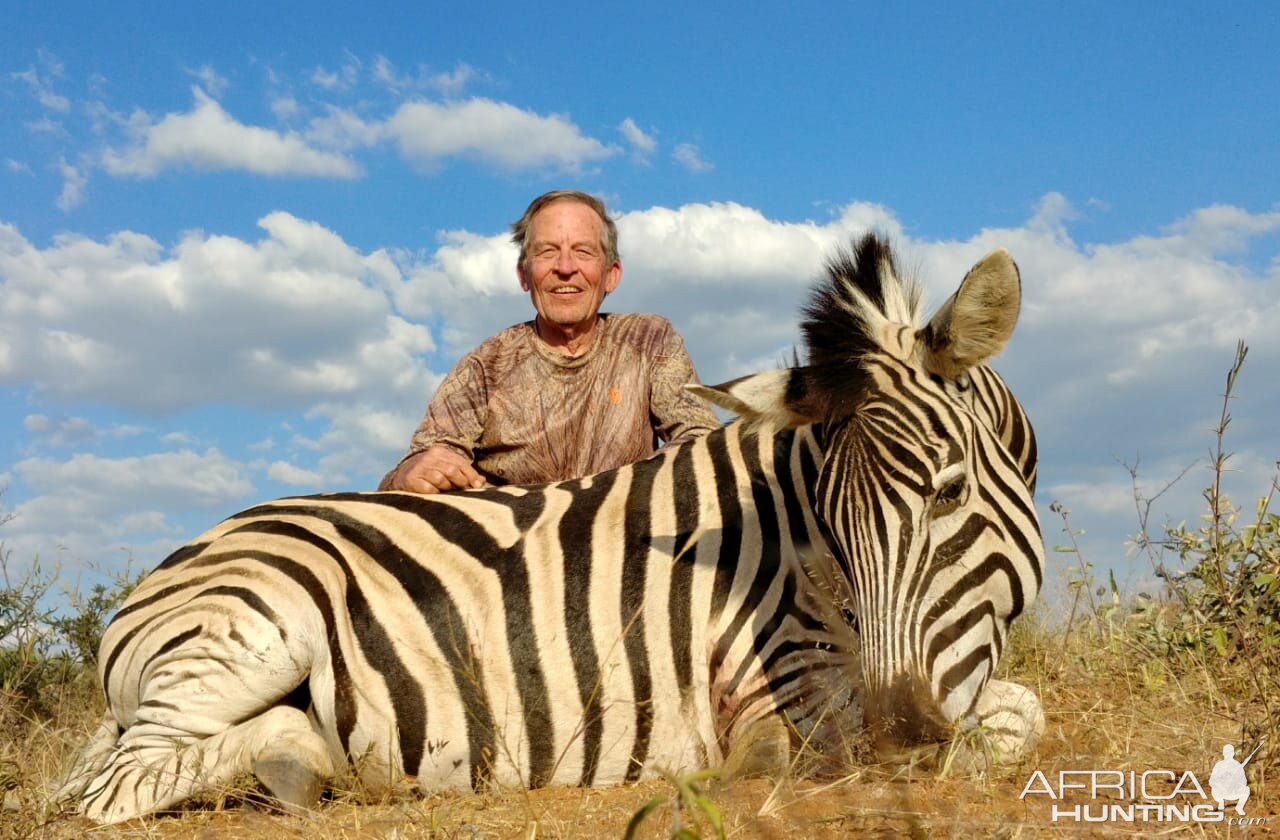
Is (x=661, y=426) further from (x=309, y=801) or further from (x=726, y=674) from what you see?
(x=309, y=801)

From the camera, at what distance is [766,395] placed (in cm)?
429

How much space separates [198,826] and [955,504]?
3.06 metres

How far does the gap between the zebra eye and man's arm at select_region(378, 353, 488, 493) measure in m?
3.05

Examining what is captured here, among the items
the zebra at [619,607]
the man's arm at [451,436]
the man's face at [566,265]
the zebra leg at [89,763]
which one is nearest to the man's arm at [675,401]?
the man's face at [566,265]

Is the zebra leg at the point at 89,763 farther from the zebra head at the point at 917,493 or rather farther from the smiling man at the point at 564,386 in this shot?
the zebra head at the point at 917,493

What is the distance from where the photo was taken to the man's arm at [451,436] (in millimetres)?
6195

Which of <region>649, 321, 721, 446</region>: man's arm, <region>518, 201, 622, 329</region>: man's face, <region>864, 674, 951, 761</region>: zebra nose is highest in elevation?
<region>518, 201, 622, 329</region>: man's face

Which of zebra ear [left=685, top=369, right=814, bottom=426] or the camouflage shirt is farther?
the camouflage shirt

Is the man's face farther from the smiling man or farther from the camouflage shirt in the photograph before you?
the camouflage shirt

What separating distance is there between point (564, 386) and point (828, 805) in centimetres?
399

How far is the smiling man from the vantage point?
695 centimetres

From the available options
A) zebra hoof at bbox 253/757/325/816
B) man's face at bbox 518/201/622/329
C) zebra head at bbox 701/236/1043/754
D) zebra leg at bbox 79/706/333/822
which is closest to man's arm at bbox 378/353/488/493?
man's face at bbox 518/201/622/329

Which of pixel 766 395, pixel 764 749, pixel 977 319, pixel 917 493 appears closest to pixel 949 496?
pixel 917 493

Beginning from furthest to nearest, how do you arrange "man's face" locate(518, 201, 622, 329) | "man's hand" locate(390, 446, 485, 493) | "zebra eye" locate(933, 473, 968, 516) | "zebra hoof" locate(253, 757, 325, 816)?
"man's face" locate(518, 201, 622, 329) < "man's hand" locate(390, 446, 485, 493) < "zebra hoof" locate(253, 757, 325, 816) < "zebra eye" locate(933, 473, 968, 516)
